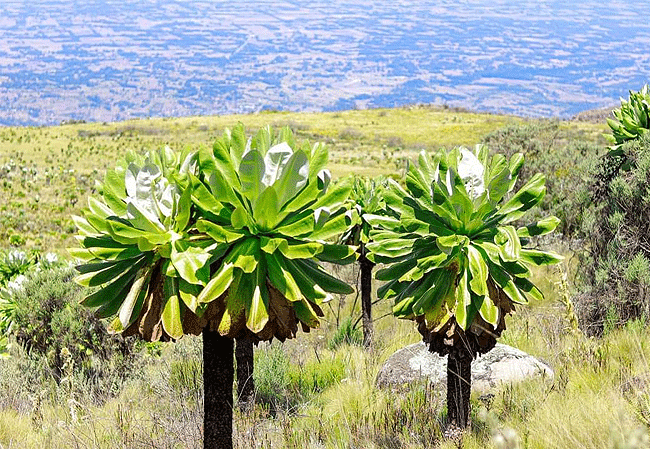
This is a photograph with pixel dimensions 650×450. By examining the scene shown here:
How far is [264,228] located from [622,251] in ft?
16.7

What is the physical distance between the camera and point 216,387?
8.36 ft

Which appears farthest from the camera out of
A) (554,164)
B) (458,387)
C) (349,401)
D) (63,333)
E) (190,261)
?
(554,164)

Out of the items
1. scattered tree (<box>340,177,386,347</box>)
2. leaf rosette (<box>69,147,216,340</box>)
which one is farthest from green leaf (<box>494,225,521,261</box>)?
scattered tree (<box>340,177,386,347</box>)

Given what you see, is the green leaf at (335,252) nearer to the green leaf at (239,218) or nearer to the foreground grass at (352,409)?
the green leaf at (239,218)

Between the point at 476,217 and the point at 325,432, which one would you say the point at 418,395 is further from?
the point at 476,217

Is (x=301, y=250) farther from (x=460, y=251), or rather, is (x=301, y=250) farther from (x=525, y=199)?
(x=525, y=199)

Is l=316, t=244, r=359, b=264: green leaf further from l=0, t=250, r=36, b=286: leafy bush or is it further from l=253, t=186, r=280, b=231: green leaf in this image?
l=0, t=250, r=36, b=286: leafy bush

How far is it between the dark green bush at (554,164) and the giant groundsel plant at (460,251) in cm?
536

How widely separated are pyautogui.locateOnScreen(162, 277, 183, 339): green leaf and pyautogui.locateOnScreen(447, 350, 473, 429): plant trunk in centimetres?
163

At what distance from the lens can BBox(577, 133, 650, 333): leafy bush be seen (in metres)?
6.05

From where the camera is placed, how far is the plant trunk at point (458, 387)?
3.43 meters

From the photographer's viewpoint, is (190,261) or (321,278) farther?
(321,278)

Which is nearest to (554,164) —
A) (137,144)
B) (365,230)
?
(365,230)

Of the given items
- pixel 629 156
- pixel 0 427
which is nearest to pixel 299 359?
pixel 0 427
